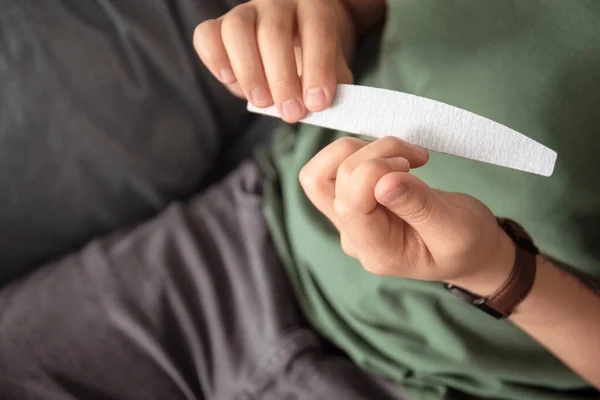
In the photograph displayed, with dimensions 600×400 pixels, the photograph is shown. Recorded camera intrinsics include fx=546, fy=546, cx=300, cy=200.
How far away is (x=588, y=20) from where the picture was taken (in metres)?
0.42

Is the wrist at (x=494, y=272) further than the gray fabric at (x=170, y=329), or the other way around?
the gray fabric at (x=170, y=329)

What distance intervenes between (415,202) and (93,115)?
0.39 meters

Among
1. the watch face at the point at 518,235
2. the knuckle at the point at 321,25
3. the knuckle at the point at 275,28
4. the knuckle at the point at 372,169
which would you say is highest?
the knuckle at the point at 275,28

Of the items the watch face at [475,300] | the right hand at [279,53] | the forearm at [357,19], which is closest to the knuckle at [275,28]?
the right hand at [279,53]

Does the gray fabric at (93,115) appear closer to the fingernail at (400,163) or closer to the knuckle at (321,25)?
the knuckle at (321,25)

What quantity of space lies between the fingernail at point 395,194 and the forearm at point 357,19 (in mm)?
287

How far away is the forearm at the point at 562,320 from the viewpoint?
0.40 metres

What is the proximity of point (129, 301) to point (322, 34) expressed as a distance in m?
0.30

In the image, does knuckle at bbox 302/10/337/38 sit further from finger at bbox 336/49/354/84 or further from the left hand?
the left hand

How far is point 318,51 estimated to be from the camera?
398mm

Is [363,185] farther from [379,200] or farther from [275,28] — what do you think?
[275,28]

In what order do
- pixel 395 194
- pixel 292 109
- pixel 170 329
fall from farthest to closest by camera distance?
1. pixel 170 329
2. pixel 292 109
3. pixel 395 194

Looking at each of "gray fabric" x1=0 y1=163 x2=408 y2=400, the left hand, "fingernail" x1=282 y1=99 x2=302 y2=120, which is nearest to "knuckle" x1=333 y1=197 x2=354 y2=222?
the left hand

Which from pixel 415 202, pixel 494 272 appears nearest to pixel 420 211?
pixel 415 202
